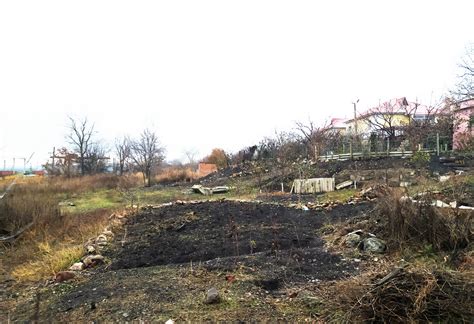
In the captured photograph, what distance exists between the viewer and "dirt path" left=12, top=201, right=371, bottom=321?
3.34 metres

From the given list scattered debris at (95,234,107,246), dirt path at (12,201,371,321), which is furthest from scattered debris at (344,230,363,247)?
scattered debris at (95,234,107,246)

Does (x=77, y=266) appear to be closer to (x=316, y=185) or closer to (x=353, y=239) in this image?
(x=353, y=239)

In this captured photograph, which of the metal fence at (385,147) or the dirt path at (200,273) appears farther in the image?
the metal fence at (385,147)

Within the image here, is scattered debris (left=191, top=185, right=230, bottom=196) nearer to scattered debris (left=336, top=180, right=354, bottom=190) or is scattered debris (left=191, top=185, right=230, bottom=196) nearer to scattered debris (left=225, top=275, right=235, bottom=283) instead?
scattered debris (left=336, top=180, right=354, bottom=190)

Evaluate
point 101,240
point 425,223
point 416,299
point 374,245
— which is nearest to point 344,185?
point 374,245

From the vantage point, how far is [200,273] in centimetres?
432

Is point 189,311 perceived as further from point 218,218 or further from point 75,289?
point 218,218

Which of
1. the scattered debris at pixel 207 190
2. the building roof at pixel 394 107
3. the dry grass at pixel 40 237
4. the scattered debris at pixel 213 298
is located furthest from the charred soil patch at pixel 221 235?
the building roof at pixel 394 107

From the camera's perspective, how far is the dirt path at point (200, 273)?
3.34 meters

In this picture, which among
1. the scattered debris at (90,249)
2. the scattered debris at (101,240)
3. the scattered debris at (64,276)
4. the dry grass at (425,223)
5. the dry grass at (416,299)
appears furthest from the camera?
the scattered debris at (101,240)

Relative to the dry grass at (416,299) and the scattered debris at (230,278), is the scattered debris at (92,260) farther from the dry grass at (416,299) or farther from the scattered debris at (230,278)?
the dry grass at (416,299)

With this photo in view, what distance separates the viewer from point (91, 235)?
23.1 ft

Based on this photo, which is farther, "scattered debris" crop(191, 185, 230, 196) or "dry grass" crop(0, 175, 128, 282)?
"scattered debris" crop(191, 185, 230, 196)

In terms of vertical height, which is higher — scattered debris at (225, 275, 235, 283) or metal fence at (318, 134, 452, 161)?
metal fence at (318, 134, 452, 161)
